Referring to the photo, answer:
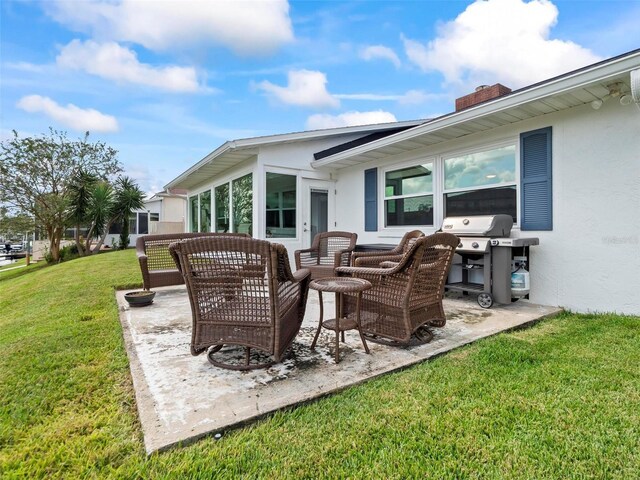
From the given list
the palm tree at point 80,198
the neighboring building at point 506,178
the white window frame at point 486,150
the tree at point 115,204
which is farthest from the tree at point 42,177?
the white window frame at point 486,150

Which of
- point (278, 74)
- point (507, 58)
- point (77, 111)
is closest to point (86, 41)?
point (278, 74)

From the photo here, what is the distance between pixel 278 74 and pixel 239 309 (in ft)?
35.3

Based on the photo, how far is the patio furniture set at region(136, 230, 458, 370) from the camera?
213 centimetres

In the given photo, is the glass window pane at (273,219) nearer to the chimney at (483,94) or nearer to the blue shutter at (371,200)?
the blue shutter at (371,200)

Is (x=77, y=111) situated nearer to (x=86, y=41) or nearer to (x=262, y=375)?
(x=86, y=41)

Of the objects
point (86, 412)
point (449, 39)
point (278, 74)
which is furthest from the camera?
point (278, 74)

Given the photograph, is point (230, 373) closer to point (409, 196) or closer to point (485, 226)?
point (485, 226)

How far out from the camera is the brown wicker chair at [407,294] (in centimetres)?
261

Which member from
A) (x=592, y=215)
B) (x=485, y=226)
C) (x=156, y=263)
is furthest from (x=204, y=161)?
(x=592, y=215)

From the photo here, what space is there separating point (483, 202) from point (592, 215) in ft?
4.44

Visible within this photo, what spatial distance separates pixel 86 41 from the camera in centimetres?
827

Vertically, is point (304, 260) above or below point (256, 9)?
below

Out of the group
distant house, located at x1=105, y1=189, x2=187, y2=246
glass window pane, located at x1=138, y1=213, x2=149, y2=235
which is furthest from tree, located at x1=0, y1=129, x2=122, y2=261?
glass window pane, located at x1=138, y1=213, x2=149, y2=235

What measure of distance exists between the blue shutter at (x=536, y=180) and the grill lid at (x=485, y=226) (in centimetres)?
29
